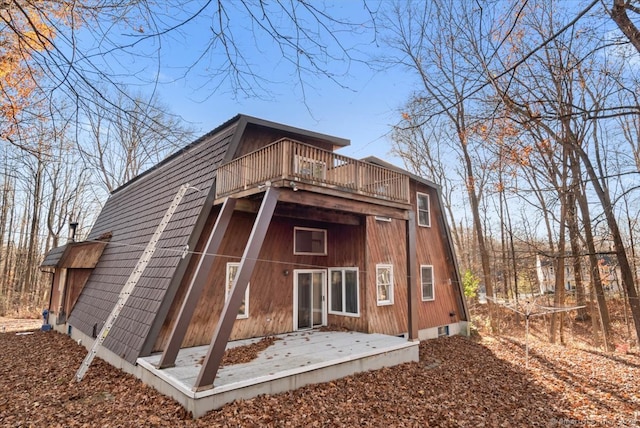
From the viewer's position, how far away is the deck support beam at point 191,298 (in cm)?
575

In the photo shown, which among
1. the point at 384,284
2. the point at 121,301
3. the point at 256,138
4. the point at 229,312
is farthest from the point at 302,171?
the point at 384,284

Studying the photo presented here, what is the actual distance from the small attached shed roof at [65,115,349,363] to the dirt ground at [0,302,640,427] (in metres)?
0.84

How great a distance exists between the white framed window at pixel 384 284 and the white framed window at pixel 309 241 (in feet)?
5.88

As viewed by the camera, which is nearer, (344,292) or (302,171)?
(302,171)

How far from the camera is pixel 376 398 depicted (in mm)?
5598

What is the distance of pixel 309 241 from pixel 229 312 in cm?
516

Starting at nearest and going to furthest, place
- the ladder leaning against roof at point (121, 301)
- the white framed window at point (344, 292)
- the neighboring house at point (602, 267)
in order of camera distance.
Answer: the ladder leaning against roof at point (121, 301) < the white framed window at point (344, 292) < the neighboring house at point (602, 267)

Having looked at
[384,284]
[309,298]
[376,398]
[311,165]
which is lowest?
[376,398]

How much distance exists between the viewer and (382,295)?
995 cm

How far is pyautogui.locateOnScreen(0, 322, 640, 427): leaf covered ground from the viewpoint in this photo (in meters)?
4.68

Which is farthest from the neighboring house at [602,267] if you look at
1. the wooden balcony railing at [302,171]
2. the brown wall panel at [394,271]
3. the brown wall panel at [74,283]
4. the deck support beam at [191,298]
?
the brown wall panel at [74,283]

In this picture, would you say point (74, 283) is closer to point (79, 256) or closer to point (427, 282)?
point (79, 256)

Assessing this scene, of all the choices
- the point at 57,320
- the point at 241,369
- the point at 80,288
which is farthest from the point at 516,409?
the point at 57,320

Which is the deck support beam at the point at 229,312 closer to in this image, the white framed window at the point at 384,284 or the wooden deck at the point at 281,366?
the wooden deck at the point at 281,366
